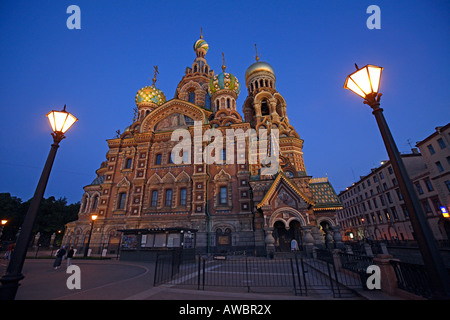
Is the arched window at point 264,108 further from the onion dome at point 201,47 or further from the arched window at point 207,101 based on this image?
the onion dome at point 201,47

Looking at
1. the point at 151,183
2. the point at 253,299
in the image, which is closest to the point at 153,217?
the point at 151,183

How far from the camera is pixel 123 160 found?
2592 centimetres

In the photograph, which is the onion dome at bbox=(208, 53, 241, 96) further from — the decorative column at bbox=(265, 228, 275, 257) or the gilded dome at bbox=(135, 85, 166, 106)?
the decorative column at bbox=(265, 228, 275, 257)

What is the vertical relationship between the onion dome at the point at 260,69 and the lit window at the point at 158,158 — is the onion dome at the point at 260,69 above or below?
above

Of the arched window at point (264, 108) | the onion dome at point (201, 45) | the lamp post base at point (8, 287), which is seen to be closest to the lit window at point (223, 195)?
the arched window at point (264, 108)

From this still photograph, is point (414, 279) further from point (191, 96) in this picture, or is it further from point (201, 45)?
point (201, 45)

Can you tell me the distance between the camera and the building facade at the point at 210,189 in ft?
60.7

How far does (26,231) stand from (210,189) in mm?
18175

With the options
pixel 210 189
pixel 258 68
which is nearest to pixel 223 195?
pixel 210 189

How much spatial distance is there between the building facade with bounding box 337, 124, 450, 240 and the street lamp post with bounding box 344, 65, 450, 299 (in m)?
29.4

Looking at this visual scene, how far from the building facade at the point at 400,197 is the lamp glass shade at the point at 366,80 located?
96.3 ft

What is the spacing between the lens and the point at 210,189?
73.2 ft
